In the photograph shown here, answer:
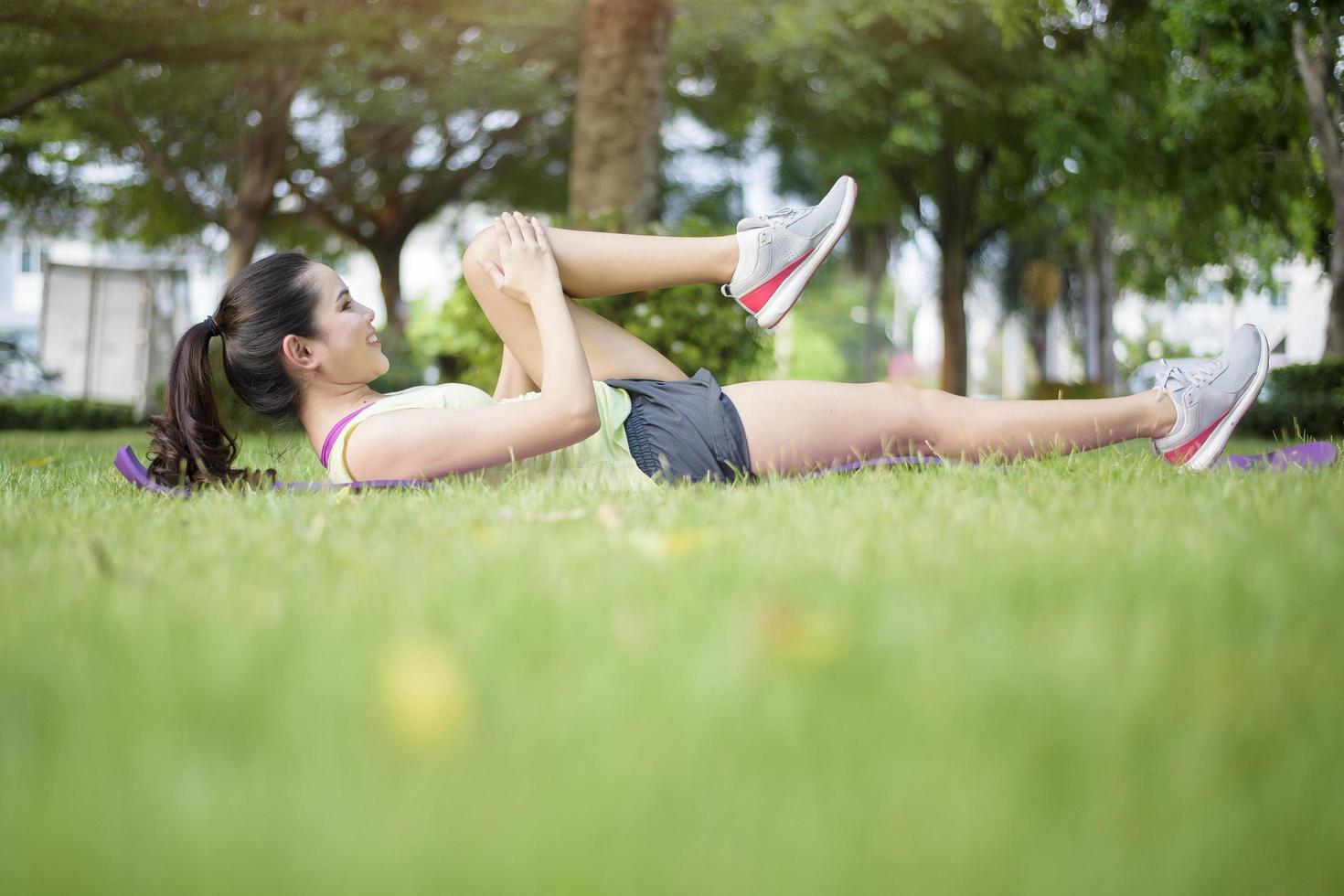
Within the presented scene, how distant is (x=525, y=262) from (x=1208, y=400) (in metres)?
2.12

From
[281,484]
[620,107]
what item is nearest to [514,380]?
Answer: [281,484]

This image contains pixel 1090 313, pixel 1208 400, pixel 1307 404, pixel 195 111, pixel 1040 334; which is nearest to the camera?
pixel 1208 400

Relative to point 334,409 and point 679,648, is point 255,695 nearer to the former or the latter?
point 679,648

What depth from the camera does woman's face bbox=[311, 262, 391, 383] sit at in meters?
3.32

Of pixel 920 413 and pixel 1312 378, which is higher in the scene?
pixel 1312 378

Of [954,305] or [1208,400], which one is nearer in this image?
[1208,400]

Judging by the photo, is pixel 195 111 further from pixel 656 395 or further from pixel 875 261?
pixel 656 395

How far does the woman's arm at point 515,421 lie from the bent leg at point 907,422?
579 mm

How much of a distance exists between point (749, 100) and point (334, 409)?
15713 millimetres

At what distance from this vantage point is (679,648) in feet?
4.19

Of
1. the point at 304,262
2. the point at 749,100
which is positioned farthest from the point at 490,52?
the point at 304,262

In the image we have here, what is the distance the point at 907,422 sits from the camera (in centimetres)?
339

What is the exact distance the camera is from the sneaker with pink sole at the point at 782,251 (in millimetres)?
3346

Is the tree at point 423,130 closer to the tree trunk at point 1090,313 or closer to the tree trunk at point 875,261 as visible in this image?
the tree trunk at point 875,261
